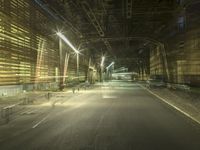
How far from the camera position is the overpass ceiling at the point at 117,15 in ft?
97.0

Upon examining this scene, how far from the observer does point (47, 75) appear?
47.3 metres

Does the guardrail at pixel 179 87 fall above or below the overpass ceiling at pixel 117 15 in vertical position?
below

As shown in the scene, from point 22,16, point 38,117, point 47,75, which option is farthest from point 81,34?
point 38,117

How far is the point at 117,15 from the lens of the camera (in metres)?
33.1

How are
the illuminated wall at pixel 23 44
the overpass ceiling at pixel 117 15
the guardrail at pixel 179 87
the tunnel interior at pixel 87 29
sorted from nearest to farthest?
the overpass ceiling at pixel 117 15, the tunnel interior at pixel 87 29, the illuminated wall at pixel 23 44, the guardrail at pixel 179 87

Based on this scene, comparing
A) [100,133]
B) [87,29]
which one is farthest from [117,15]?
[100,133]

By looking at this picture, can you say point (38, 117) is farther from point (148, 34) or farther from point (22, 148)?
point (148, 34)

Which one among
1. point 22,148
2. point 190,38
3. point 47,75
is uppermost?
point 190,38

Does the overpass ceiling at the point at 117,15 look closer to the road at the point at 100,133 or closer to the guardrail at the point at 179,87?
the guardrail at the point at 179,87

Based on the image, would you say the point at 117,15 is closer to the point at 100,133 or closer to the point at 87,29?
the point at 87,29

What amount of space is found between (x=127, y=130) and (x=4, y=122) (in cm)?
549

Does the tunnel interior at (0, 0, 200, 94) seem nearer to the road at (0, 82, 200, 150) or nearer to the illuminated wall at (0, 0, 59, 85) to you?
the illuminated wall at (0, 0, 59, 85)

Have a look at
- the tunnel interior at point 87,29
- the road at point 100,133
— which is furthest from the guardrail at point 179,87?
the road at point 100,133

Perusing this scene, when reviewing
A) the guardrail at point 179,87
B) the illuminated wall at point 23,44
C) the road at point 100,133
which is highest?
the illuminated wall at point 23,44
